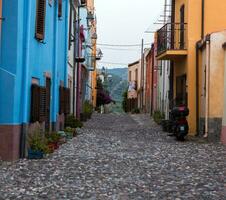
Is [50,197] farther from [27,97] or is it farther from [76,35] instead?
[76,35]

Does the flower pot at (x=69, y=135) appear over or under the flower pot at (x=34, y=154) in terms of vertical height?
over

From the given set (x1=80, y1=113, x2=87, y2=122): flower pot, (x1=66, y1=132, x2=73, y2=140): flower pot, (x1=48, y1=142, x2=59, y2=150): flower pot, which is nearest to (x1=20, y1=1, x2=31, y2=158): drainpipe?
(x1=48, y1=142, x2=59, y2=150): flower pot

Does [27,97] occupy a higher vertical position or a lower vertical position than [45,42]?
lower

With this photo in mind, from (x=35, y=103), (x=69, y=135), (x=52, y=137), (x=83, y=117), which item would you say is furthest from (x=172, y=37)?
(x=35, y=103)

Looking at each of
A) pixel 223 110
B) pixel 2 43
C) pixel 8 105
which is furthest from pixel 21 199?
pixel 223 110

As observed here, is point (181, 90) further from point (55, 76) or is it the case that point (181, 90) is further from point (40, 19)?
point (40, 19)

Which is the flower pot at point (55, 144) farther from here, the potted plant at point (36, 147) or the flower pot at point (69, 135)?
the flower pot at point (69, 135)

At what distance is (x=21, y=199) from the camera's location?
8.47 m

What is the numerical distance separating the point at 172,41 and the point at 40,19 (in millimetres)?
9422

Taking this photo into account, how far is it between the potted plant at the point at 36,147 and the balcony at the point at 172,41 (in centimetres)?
958

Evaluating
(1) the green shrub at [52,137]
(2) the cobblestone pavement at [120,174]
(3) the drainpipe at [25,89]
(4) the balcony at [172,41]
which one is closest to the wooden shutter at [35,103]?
(3) the drainpipe at [25,89]

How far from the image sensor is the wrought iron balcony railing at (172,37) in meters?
22.6

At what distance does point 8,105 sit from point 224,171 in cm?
472

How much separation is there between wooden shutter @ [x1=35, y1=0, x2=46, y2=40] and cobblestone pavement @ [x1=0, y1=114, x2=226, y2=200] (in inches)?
121
